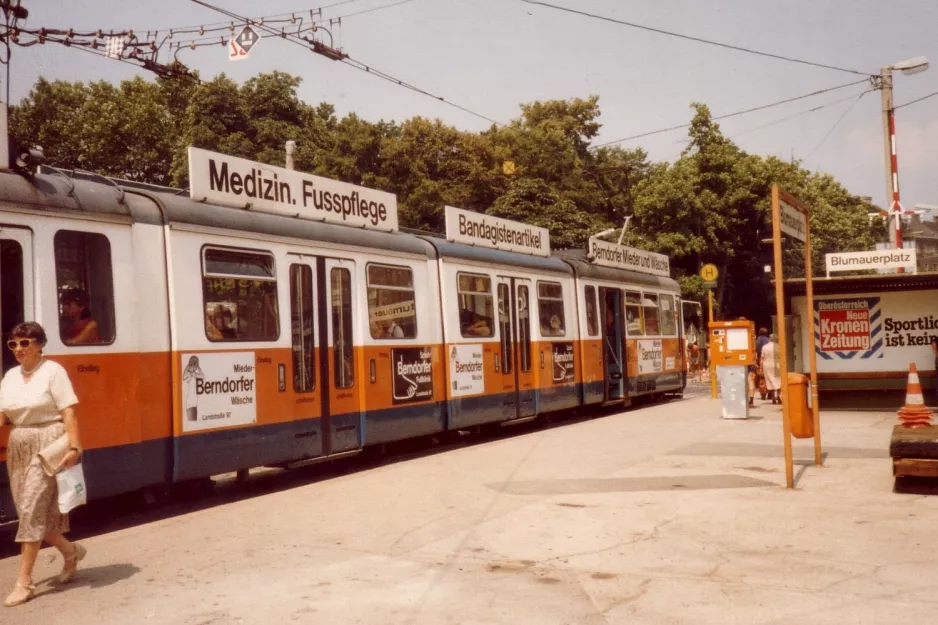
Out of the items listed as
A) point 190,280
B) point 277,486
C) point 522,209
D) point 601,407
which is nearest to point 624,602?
point 190,280

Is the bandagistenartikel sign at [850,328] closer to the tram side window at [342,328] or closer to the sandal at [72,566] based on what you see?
the tram side window at [342,328]

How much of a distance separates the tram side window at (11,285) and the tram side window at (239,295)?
204 cm

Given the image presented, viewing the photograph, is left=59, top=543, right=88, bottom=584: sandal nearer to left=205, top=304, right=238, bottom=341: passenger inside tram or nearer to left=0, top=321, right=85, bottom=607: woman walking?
left=0, top=321, right=85, bottom=607: woman walking

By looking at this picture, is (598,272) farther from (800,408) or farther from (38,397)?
(38,397)

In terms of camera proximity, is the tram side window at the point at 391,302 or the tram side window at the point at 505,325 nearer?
the tram side window at the point at 391,302

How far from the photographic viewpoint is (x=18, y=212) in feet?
26.2

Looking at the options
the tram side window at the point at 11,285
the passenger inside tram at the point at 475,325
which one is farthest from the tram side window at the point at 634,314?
the tram side window at the point at 11,285

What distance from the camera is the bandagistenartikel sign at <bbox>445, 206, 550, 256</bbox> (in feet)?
50.3

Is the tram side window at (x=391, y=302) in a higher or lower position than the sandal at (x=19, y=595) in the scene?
higher

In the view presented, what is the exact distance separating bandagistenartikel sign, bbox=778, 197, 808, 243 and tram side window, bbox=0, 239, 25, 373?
24.2 feet

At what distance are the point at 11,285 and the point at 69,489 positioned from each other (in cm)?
241

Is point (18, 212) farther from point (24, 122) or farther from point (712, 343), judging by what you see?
point (24, 122)

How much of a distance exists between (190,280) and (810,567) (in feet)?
20.5

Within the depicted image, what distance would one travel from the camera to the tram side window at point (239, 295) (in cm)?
982
